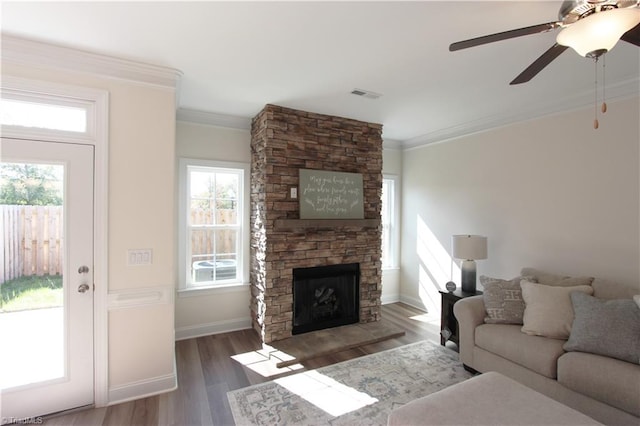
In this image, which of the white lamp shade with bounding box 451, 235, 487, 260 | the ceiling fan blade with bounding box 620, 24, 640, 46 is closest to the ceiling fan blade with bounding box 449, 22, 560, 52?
the ceiling fan blade with bounding box 620, 24, 640, 46

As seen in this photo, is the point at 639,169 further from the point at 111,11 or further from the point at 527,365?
the point at 111,11

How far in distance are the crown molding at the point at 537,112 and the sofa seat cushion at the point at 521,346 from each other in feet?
7.33

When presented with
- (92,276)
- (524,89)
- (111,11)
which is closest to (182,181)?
(92,276)

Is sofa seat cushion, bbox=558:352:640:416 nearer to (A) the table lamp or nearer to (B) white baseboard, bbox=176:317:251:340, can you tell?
(A) the table lamp

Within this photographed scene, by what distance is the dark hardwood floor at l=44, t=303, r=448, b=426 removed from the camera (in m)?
2.21

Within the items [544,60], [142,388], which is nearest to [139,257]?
[142,388]

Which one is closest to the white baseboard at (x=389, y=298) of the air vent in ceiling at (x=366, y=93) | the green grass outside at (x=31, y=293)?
the air vent in ceiling at (x=366, y=93)

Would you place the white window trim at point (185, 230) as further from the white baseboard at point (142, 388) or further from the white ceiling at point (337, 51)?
the white baseboard at point (142, 388)

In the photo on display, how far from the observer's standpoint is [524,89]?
9.46ft

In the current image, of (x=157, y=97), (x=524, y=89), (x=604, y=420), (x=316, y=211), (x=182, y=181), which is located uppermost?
(x=524, y=89)

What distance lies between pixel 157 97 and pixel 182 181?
4.15 ft

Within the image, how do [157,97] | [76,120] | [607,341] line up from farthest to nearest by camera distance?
[157,97]
[76,120]
[607,341]

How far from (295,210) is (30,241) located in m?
2.29

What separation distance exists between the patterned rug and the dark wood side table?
0.19 metres
